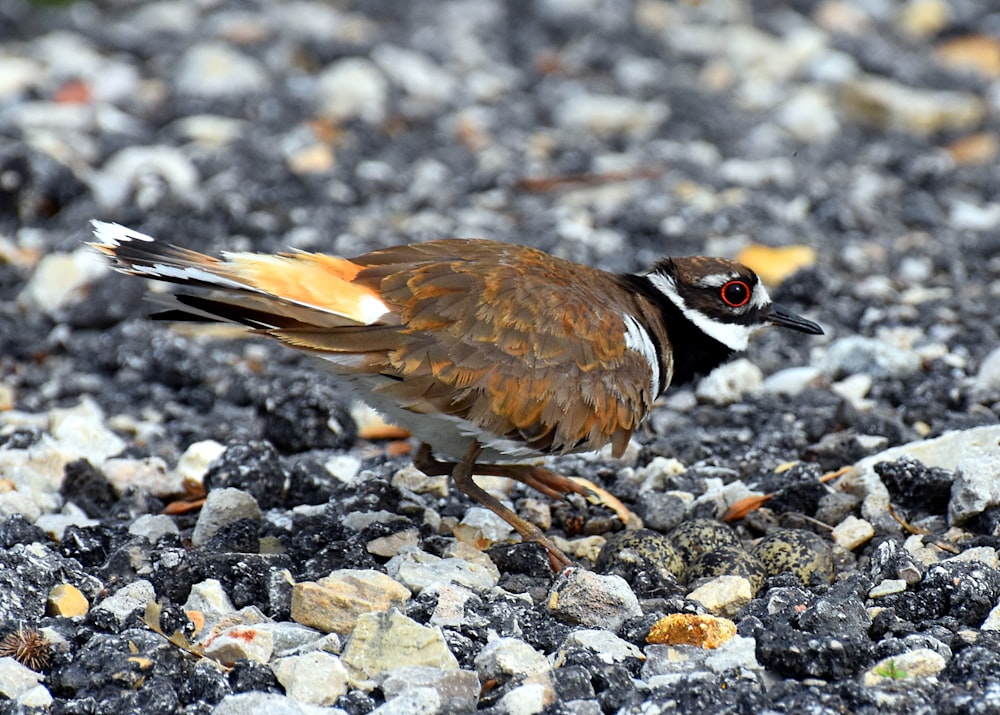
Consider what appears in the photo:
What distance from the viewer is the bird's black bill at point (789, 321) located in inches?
221

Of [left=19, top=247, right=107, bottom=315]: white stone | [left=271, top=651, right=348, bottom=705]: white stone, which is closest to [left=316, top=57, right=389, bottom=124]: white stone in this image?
[left=19, top=247, right=107, bottom=315]: white stone

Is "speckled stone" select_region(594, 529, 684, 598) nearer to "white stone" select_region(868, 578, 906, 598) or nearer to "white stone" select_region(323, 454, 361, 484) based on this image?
"white stone" select_region(868, 578, 906, 598)

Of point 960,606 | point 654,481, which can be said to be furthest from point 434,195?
point 960,606

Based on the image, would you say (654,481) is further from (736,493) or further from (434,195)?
(434,195)

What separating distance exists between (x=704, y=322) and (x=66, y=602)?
2.78 m

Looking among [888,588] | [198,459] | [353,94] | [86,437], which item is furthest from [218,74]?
[888,588]

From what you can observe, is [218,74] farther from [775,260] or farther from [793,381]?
[793,381]

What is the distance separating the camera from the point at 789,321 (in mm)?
5629

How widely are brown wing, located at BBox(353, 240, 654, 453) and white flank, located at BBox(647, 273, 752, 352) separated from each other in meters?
0.59

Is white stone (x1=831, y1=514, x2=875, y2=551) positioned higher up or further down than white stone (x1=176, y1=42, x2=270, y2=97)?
higher up

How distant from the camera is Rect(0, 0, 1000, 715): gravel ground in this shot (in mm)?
3863

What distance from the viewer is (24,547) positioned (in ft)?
14.4

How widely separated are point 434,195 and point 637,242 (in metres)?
→ 1.44

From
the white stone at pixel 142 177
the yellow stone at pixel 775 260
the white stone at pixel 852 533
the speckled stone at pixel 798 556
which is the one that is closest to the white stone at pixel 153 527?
the speckled stone at pixel 798 556
